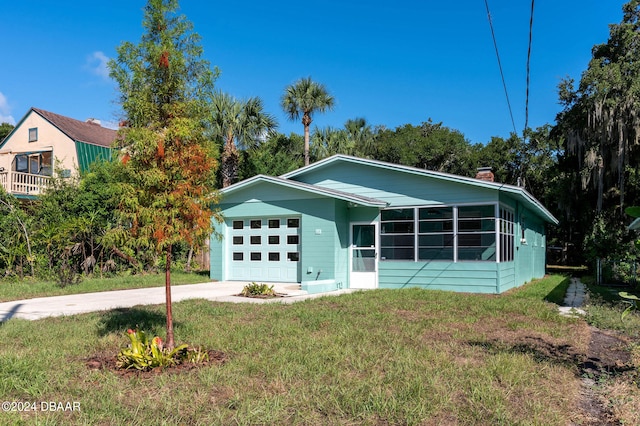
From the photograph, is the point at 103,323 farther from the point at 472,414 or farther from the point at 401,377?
the point at 472,414

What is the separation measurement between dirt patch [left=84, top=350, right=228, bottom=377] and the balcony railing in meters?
16.7

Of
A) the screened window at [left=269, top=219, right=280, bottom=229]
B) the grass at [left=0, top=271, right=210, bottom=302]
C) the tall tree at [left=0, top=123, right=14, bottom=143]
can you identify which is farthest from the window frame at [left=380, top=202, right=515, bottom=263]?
the tall tree at [left=0, top=123, right=14, bottom=143]

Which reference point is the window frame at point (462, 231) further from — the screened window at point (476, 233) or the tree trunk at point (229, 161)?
the tree trunk at point (229, 161)

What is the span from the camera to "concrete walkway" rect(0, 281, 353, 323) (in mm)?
9172

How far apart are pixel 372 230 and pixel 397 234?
31.2 inches

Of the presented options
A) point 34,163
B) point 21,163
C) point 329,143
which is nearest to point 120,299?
point 34,163

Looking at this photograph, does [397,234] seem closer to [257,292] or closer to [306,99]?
[257,292]

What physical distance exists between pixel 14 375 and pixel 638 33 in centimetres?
2535

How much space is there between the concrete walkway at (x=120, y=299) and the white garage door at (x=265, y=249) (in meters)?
0.97

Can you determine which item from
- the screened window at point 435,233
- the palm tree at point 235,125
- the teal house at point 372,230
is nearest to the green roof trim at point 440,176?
the teal house at point 372,230

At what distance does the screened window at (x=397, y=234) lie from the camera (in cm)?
1407

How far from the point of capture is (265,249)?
15.8 m

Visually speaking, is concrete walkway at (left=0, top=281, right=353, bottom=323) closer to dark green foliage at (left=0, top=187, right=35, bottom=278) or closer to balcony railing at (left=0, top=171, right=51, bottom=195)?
dark green foliage at (left=0, top=187, right=35, bottom=278)

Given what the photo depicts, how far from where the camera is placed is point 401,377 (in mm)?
4930
